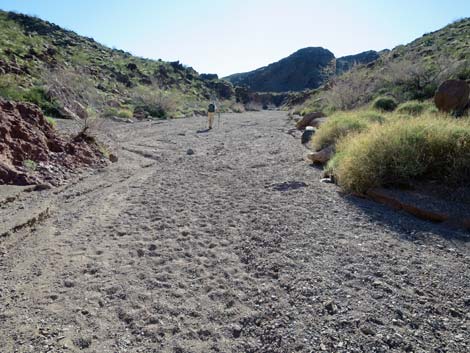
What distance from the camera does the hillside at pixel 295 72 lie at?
96.7 m

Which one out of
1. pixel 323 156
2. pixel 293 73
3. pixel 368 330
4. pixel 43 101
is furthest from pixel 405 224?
pixel 293 73

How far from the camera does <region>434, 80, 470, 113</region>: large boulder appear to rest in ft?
38.3

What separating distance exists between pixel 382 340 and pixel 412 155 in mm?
4230

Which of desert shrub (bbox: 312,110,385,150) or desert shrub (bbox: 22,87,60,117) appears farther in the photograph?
desert shrub (bbox: 22,87,60,117)

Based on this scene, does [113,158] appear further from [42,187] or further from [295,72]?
[295,72]

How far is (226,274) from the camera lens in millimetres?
3658

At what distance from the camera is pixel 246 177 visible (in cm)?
779

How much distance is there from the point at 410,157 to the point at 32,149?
760 cm

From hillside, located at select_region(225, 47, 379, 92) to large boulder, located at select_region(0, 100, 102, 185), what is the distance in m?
90.6

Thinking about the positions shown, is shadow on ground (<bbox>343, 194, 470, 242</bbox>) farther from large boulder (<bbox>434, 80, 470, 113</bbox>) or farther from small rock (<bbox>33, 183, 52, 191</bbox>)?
large boulder (<bbox>434, 80, 470, 113</bbox>)

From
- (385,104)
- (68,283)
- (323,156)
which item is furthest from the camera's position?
(385,104)

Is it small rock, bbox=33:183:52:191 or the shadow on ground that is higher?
small rock, bbox=33:183:52:191

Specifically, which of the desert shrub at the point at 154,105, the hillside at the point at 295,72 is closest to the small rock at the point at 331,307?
the desert shrub at the point at 154,105

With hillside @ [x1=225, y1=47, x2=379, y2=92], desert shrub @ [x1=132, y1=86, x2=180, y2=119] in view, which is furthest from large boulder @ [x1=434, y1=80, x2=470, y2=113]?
hillside @ [x1=225, y1=47, x2=379, y2=92]
